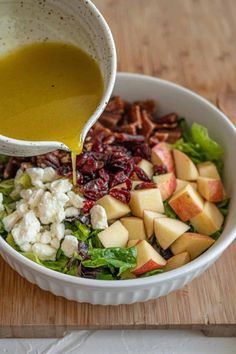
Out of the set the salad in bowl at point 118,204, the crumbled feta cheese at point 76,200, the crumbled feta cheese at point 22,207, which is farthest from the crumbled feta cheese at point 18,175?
the crumbled feta cheese at point 76,200

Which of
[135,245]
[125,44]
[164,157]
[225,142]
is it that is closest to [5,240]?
[135,245]

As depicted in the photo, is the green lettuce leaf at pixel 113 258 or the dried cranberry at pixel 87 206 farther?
the dried cranberry at pixel 87 206

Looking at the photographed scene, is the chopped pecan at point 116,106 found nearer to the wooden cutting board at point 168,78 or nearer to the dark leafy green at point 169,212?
the wooden cutting board at point 168,78

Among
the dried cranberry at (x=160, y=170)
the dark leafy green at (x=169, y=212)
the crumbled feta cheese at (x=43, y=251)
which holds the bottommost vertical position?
the crumbled feta cheese at (x=43, y=251)

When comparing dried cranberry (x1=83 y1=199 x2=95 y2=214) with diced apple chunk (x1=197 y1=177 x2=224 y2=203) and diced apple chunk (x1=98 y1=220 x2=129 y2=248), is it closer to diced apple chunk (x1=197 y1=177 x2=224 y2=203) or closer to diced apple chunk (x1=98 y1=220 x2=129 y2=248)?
diced apple chunk (x1=98 y1=220 x2=129 y2=248)

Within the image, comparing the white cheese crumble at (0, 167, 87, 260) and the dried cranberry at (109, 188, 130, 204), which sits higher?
the dried cranberry at (109, 188, 130, 204)

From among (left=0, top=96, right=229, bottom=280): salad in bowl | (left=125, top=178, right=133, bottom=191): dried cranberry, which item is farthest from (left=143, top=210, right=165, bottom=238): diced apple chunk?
(left=125, top=178, right=133, bottom=191): dried cranberry

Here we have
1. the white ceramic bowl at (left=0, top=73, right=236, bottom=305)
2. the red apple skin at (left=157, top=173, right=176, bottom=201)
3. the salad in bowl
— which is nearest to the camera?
the white ceramic bowl at (left=0, top=73, right=236, bottom=305)
